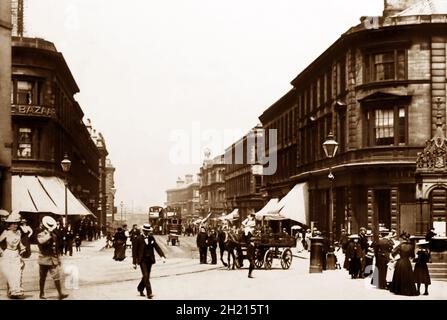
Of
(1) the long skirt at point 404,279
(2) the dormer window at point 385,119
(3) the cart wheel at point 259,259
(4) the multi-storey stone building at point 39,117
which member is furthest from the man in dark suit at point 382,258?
(2) the dormer window at point 385,119

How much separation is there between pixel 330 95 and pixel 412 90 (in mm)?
8104

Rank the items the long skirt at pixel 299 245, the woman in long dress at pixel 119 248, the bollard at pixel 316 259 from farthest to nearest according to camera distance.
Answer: the long skirt at pixel 299 245, the woman in long dress at pixel 119 248, the bollard at pixel 316 259

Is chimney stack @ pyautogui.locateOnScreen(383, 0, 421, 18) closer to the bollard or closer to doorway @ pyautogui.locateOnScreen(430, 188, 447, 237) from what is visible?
doorway @ pyautogui.locateOnScreen(430, 188, 447, 237)

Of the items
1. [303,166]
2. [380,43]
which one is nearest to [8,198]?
[380,43]

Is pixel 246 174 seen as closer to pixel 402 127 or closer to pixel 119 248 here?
pixel 402 127

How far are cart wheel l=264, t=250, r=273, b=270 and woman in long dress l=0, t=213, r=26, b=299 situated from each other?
515 inches

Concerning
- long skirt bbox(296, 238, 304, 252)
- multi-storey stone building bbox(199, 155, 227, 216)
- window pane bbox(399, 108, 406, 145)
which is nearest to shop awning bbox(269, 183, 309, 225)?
long skirt bbox(296, 238, 304, 252)

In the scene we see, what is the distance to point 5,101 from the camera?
26906mm

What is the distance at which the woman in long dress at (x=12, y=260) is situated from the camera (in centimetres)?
1872

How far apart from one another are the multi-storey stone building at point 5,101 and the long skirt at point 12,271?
28.2 ft

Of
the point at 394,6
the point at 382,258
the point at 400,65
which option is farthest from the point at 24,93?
the point at 382,258

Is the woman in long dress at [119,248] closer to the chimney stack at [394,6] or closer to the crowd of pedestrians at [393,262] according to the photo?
the crowd of pedestrians at [393,262]
